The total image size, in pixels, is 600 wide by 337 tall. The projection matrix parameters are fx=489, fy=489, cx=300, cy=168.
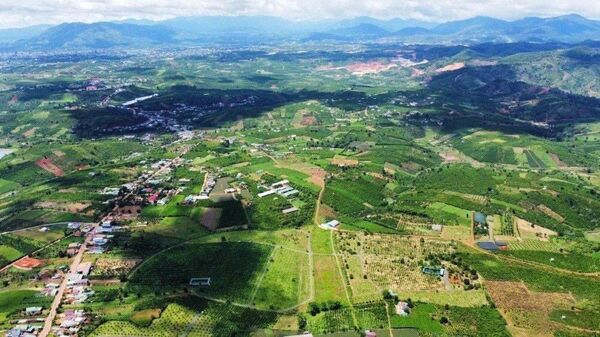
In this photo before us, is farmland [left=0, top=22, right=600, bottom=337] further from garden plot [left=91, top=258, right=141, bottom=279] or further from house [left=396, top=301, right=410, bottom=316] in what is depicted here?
garden plot [left=91, top=258, right=141, bottom=279]

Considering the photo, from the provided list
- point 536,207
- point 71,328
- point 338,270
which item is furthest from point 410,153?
point 71,328

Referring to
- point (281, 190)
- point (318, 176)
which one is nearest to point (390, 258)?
point (281, 190)

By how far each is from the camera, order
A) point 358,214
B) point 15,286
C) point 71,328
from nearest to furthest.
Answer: point 71,328 → point 15,286 → point 358,214

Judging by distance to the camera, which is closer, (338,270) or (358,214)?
(338,270)

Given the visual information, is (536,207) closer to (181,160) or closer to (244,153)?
(244,153)

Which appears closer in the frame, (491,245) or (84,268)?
(84,268)

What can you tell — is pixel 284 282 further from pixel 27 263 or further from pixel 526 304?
pixel 27 263
